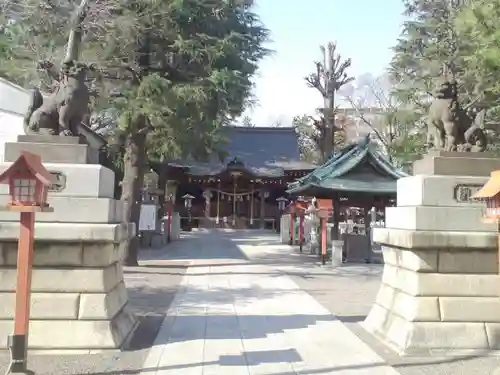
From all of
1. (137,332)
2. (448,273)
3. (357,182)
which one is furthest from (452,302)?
(357,182)

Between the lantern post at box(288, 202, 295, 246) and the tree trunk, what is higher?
the tree trunk

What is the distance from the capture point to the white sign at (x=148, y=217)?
Answer: 71.1 ft

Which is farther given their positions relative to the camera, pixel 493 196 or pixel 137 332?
pixel 137 332

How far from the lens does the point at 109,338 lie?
247 inches

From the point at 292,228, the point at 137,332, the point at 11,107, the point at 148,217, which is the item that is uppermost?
the point at 11,107

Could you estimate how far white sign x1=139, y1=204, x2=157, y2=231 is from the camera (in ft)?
71.1

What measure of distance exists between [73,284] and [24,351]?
107 cm

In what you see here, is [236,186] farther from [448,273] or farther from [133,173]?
[448,273]

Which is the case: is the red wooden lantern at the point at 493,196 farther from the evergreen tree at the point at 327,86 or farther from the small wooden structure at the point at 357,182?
the evergreen tree at the point at 327,86

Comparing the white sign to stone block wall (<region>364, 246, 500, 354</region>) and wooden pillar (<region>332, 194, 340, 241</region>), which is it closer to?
wooden pillar (<region>332, 194, 340, 241</region>)

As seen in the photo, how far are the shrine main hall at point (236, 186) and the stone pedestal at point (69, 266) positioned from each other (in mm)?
29216

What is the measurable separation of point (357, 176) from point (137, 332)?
11699mm

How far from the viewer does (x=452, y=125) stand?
7.25 m

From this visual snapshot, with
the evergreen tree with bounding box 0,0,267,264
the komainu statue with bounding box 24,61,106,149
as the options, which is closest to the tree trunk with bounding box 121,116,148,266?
the evergreen tree with bounding box 0,0,267,264
